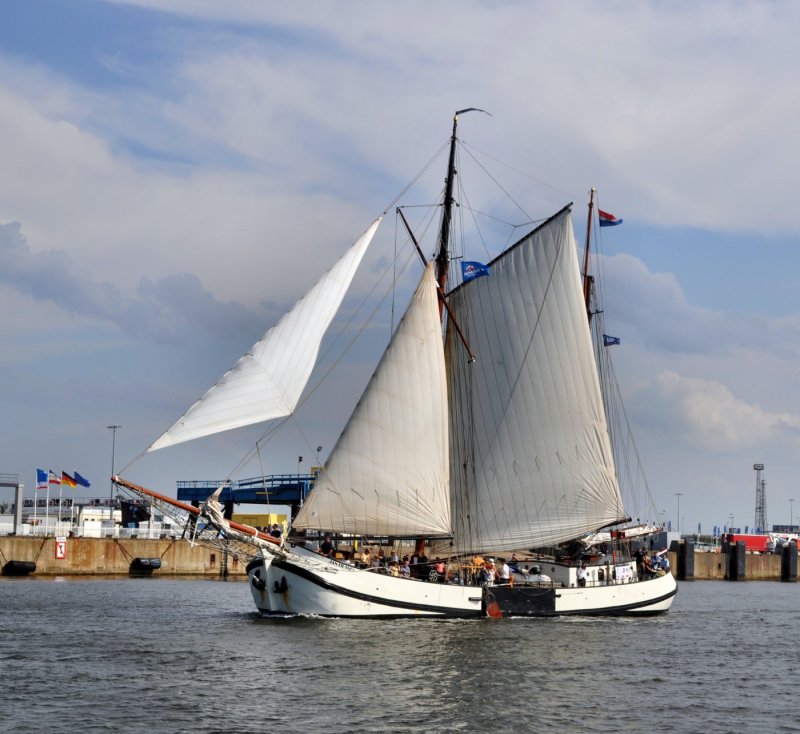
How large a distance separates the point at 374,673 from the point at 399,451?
17070 millimetres

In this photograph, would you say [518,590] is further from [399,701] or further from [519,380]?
[399,701]

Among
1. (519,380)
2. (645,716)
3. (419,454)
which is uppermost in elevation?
(519,380)

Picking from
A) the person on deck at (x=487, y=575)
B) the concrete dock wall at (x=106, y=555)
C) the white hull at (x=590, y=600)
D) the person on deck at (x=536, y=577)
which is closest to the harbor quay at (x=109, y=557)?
the concrete dock wall at (x=106, y=555)

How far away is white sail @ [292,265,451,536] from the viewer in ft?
176

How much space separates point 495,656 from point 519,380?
A: 61.3ft

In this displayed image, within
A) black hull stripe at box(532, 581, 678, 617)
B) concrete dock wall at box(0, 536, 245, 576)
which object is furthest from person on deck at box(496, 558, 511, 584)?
concrete dock wall at box(0, 536, 245, 576)

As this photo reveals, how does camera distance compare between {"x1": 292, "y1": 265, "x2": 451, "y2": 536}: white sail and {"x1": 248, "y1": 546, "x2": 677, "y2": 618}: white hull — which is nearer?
{"x1": 248, "y1": 546, "x2": 677, "y2": 618}: white hull

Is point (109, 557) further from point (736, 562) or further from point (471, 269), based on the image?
point (736, 562)

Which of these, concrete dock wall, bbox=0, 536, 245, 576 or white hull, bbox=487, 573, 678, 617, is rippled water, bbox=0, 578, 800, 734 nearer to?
white hull, bbox=487, 573, 678, 617

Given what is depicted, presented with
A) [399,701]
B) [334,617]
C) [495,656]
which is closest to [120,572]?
[334,617]

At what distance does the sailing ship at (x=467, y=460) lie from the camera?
52.5 metres

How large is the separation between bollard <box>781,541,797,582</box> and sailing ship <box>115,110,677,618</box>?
227ft

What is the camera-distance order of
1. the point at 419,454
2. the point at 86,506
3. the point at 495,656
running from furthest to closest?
the point at 86,506, the point at 419,454, the point at 495,656

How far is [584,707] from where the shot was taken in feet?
115
